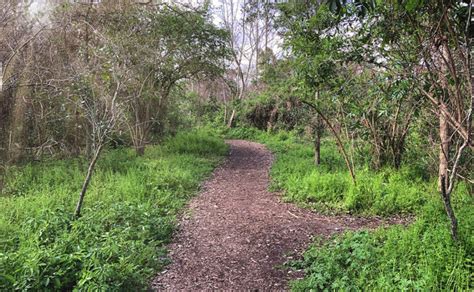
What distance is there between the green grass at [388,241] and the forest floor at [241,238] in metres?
0.26

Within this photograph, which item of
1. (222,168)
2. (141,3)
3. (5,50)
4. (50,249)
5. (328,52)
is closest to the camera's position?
(50,249)

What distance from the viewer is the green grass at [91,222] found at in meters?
2.51

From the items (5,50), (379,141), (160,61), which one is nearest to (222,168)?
(160,61)

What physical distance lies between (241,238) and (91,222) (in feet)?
6.08

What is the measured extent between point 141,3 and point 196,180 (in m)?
4.94

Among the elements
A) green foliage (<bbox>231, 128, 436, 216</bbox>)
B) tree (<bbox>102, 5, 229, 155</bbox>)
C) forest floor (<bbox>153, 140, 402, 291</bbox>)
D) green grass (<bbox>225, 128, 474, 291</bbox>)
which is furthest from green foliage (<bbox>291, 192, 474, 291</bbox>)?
tree (<bbox>102, 5, 229, 155</bbox>)

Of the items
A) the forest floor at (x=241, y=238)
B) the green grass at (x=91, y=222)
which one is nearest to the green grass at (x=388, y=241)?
the forest floor at (x=241, y=238)

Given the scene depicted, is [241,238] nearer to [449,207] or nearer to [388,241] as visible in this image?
[388,241]

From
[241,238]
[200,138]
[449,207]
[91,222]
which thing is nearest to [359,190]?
[449,207]

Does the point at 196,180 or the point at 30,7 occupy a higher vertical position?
the point at 30,7

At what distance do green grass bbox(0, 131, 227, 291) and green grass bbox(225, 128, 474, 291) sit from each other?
64.2 inches

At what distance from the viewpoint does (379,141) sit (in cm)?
607

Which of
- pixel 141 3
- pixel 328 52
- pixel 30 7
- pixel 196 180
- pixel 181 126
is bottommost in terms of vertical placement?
pixel 196 180

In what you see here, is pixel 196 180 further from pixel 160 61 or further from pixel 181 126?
pixel 181 126
